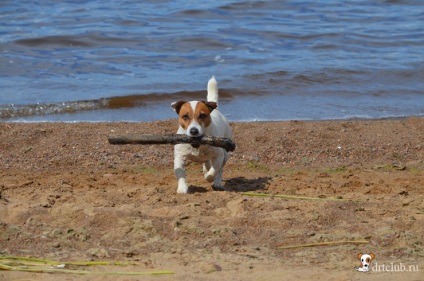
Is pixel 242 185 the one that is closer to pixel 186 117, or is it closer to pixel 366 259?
pixel 186 117

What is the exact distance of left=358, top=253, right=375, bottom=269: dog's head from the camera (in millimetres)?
5528

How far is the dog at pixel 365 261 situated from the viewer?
18.0ft

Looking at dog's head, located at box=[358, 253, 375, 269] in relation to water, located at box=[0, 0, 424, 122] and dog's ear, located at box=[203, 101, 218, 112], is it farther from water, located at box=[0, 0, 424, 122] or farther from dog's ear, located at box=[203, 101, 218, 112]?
water, located at box=[0, 0, 424, 122]

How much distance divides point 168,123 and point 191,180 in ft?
8.43

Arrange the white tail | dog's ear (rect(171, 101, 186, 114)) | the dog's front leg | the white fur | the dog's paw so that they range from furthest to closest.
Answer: the white tail → the dog's paw → dog's ear (rect(171, 101, 186, 114)) → the dog's front leg → the white fur

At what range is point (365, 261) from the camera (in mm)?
5566

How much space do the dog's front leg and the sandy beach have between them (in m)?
0.13

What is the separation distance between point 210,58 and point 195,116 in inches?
347

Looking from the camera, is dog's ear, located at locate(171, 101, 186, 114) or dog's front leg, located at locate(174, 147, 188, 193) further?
dog's ear, located at locate(171, 101, 186, 114)

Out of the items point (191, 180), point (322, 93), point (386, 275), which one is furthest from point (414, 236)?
point (322, 93)

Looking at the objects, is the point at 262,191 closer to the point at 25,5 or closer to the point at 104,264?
the point at 104,264

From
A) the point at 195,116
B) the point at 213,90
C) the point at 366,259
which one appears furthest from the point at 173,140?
the point at 366,259

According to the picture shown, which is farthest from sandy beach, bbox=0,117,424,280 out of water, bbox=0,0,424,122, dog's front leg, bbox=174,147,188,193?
water, bbox=0,0,424,122

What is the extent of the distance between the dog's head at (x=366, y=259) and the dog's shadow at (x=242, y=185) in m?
2.29
